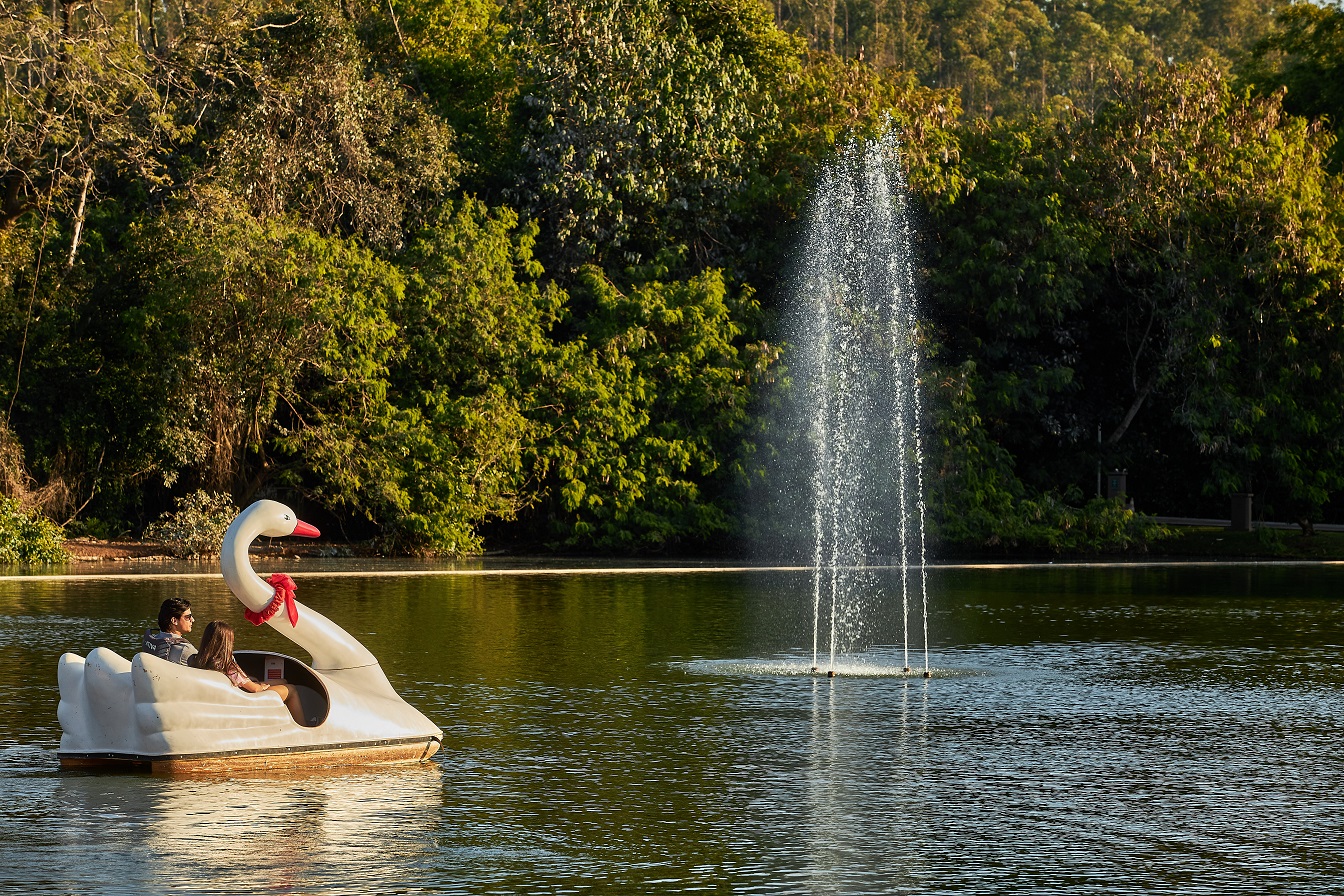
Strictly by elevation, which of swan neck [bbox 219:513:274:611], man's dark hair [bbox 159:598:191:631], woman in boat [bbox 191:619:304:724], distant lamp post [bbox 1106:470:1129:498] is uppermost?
distant lamp post [bbox 1106:470:1129:498]

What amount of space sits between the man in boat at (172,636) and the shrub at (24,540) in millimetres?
19405

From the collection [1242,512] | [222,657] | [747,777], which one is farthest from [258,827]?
[1242,512]

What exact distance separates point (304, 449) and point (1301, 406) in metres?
23.0

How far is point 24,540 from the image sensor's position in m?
29.8

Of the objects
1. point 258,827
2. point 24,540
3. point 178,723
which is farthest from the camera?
point 24,540

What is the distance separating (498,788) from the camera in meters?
10.6

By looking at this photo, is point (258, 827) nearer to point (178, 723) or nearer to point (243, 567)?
point (178, 723)

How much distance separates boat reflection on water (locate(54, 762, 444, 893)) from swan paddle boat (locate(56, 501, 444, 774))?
159 millimetres

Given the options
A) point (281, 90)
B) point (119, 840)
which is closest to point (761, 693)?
point (119, 840)

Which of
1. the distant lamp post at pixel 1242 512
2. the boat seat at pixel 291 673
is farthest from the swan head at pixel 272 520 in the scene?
the distant lamp post at pixel 1242 512

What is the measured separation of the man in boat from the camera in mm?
11367

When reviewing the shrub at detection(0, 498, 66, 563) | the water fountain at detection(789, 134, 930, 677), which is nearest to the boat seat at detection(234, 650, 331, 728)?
the shrub at detection(0, 498, 66, 563)

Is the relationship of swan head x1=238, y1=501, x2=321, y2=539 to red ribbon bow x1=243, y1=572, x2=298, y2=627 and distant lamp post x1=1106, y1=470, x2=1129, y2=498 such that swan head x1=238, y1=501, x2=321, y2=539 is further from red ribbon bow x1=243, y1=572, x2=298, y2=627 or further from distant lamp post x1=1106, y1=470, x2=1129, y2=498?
distant lamp post x1=1106, y1=470, x2=1129, y2=498

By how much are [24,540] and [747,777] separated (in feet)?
72.5
